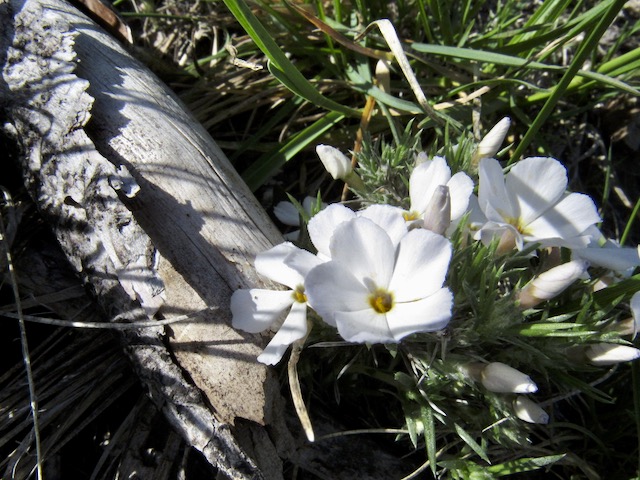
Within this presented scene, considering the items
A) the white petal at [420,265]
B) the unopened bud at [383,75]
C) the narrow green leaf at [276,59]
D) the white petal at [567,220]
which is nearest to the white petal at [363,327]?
the white petal at [420,265]

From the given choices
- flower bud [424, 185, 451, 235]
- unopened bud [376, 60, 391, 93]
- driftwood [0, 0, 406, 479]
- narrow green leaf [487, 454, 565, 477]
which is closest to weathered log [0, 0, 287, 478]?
driftwood [0, 0, 406, 479]

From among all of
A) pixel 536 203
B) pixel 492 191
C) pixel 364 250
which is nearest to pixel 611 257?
pixel 536 203

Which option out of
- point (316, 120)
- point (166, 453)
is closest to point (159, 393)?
point (166, 453)

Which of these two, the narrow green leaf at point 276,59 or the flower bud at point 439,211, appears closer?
the flower bud at point 439,211

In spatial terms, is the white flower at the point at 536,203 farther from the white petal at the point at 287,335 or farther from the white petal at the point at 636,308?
the white petal at the point at 287,335

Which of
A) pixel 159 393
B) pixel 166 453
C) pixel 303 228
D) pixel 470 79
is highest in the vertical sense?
pixel 470 79

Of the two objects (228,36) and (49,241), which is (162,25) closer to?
(228,36)

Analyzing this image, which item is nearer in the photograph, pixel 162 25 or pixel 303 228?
pixel 303 228

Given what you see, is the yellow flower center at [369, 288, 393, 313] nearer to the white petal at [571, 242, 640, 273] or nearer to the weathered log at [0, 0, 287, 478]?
the weathered log at [0, 0, 287, 478]
